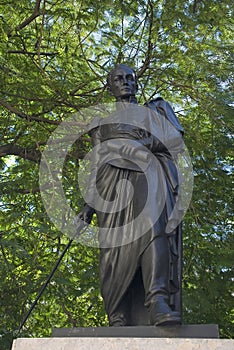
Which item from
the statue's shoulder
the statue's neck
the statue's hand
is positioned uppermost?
the statue's neck

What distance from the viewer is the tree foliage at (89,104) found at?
851 cm

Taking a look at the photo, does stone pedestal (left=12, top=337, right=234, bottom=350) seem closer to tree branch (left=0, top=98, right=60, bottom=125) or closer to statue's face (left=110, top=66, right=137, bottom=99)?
statue's face (left=110, top=66, right=137, bottom=99)

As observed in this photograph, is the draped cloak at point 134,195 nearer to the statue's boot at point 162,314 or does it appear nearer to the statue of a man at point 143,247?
the statue of a man at point 143,247

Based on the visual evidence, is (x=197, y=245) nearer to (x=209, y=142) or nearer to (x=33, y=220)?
(x=209, y=142)

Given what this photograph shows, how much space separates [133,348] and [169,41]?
245 inches

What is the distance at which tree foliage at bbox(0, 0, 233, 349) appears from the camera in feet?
27.9

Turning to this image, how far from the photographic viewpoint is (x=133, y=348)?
3.56 meters

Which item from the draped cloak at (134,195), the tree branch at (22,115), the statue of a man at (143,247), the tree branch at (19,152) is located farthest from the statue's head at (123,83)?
the tree branch at (19,152)

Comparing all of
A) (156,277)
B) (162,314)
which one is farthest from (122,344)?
(156,277)

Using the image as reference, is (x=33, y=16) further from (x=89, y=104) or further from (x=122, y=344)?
(x=122, y=344)

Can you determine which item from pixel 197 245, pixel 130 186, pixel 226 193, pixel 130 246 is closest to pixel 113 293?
pixel 130 246

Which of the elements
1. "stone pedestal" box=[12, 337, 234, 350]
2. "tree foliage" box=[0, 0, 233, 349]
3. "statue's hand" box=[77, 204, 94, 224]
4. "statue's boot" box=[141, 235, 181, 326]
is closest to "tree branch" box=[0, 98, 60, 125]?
"tree foliage" box=[0, 0, 233, 349]

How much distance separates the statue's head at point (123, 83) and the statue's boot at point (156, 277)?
1.29 metres

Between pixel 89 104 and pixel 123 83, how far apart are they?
4140 mm
